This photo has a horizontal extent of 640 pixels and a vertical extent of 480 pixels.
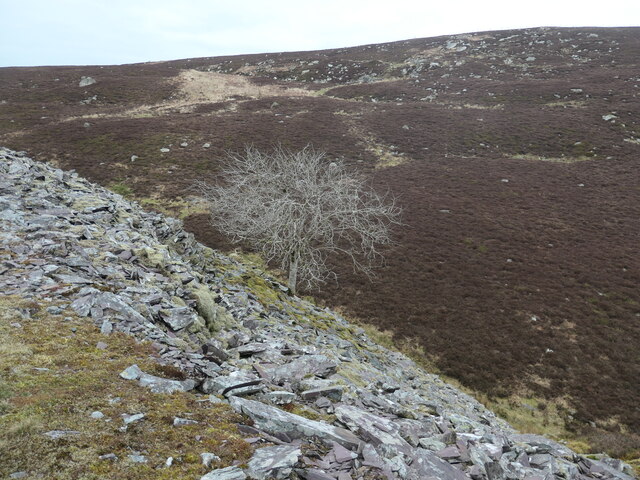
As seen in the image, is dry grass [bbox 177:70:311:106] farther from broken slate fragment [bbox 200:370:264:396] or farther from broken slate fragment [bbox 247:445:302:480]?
broken slate fragment [bbox 247:445:302:480]

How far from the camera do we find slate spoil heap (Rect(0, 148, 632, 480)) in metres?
5.26

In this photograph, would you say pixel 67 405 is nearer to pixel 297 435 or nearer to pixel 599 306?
pixel 297 435

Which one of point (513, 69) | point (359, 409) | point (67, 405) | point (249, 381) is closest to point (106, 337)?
point (67, 405)

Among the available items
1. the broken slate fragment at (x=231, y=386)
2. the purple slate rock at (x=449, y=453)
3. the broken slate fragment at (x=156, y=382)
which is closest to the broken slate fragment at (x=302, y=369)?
the broken slate fragment at (x=231, y=386)

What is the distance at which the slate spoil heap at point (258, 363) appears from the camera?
17.3 feet

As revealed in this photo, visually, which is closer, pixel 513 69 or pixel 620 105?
pixel 620 105

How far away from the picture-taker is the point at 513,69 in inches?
2889

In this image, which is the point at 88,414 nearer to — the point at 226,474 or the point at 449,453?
the point at 226,474

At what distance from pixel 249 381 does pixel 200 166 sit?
37.6m

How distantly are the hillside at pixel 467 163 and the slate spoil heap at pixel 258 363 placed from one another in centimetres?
573

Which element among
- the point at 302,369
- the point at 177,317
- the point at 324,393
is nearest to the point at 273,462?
the point at 324,393

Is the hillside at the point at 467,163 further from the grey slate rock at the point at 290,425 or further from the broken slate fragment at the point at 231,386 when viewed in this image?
the broken slate fragment at the point at 231,386

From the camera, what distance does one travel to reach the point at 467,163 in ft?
137

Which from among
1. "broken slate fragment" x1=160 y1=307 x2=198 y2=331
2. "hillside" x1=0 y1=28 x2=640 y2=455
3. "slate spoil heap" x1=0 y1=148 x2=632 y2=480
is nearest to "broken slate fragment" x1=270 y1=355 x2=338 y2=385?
"slate spoil heap" x1=0 y1=148 x2=632 y2=480
